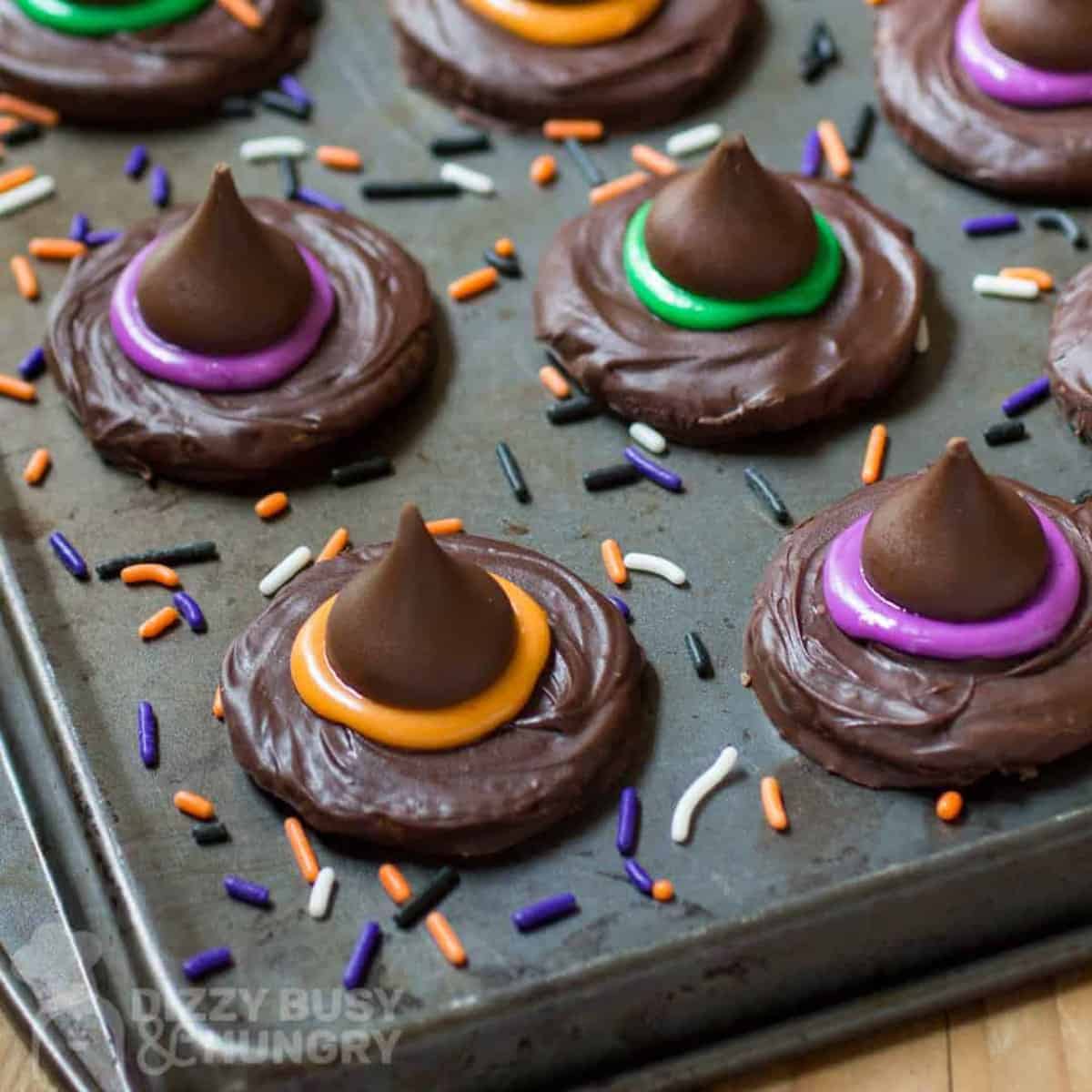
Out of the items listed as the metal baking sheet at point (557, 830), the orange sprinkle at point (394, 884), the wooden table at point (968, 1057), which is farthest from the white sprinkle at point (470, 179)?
the wooden table at point (968, 1057)

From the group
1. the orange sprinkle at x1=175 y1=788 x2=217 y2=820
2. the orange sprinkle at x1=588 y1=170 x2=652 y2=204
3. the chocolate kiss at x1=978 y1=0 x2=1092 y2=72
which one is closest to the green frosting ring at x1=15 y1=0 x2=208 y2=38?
the orange sprinkle at x1=588 y1=170 x2=652 y2=204

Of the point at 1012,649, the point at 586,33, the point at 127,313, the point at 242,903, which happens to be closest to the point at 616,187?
the point at 586,33

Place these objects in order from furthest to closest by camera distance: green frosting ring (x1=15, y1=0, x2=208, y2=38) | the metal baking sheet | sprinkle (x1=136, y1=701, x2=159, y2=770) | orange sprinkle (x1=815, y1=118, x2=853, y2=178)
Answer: green frosting ring (x1=15, y1=0, x2=208, y2=38), orange sprinkle (x1=815, y1=118, x2=853, y2=178), sprinkle (x1=136, y1=701, x2=159, y2=770), the metal baking sheet

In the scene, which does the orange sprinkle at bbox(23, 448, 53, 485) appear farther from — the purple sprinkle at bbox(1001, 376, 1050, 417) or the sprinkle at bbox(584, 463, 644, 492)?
the purple sprinkle at bbox(1001, 376, 1050, 417)

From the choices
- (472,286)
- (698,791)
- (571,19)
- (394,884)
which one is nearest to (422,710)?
(394,884)

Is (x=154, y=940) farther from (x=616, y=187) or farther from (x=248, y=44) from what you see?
(x=248, y=44)

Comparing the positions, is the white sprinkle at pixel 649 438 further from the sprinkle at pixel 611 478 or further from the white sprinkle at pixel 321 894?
the white sprinkle at pixel 321 894

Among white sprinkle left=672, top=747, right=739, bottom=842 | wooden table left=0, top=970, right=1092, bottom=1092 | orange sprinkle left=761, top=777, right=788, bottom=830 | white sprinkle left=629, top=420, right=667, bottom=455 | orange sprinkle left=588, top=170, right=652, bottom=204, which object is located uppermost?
orange sprinkle left=588, top=170, right=652, bottom=204
